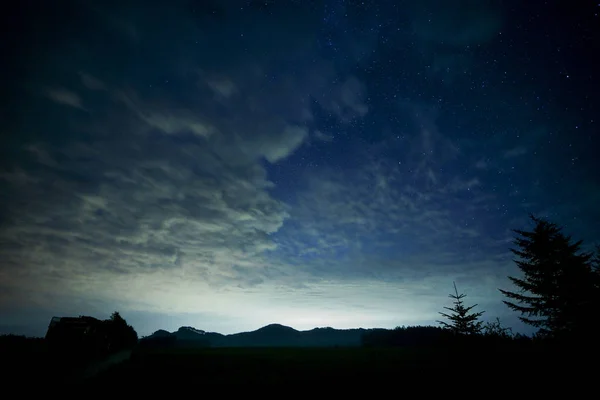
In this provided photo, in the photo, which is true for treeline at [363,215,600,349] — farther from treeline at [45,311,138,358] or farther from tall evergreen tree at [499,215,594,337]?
treeline at [45,311,138,358]

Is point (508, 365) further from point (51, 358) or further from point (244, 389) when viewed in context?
point (51, 358)

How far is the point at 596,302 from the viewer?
72.1 ft

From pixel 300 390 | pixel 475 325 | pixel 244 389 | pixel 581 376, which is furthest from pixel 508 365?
pixel 475 325

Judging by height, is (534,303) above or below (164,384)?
above

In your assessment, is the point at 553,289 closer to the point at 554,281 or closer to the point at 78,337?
the point at 554,281

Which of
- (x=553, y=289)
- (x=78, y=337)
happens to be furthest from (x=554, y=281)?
(x=78, y=337)

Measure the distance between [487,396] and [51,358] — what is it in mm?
26207

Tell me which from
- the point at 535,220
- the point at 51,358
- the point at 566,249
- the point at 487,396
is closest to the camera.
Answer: the point at 487,396

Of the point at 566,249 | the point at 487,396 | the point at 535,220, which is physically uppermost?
the point at 535,220

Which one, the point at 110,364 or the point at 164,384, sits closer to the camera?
the point at 164,384

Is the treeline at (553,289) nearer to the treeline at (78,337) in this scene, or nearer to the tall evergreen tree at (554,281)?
the tall evergreen tree at (554,281)

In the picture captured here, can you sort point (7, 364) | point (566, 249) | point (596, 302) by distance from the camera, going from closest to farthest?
point (7, 364) → point (596, 302) → point (566, 249)

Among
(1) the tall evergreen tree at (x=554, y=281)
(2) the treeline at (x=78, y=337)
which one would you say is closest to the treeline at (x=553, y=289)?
(1) the tall evergreen tree at (x=554, y=281)

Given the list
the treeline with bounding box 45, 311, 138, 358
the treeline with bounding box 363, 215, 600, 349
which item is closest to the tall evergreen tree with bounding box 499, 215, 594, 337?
the treeline with bounding box 363, 215, 600, 349
